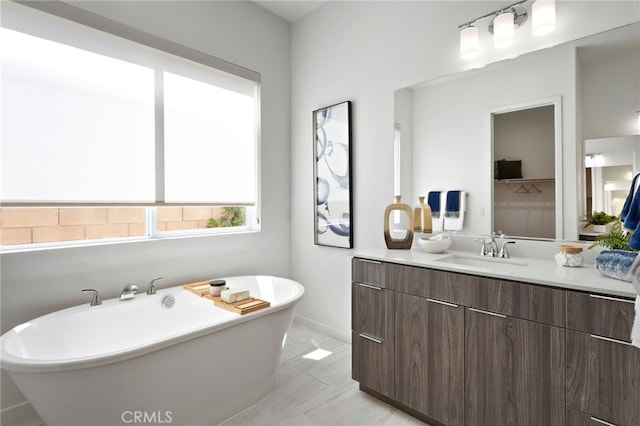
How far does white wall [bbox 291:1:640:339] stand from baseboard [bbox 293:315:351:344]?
12 millimetres

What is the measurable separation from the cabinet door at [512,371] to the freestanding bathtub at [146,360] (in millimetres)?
1084

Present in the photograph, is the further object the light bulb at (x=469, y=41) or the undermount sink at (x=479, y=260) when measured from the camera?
the light bulb at (x=469, y=41)

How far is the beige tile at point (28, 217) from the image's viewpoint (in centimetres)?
191

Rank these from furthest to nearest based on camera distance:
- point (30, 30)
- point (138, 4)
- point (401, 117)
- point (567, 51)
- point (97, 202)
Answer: point (401, 117)
point (138, 4)
point (97, 202)
point (30, 30)
point (567, 51)

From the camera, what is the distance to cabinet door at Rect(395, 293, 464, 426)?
5.44 feet

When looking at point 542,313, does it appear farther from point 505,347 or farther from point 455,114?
point 455,114

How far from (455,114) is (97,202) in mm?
2551

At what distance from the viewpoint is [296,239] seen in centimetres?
338

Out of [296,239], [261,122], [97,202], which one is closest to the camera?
[97,202]

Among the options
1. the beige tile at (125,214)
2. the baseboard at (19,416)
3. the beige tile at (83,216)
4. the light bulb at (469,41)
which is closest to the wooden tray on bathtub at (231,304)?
the beige tile at (125,214)

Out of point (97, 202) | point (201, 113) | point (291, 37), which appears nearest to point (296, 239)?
point (201, 113)

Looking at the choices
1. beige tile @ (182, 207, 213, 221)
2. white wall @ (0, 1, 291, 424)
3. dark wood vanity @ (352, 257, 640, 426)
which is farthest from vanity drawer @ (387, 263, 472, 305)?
beige tile @ (182, 207, 213, 221)

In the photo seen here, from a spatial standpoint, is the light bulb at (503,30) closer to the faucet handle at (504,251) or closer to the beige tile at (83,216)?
the faucet handle at (504,251)

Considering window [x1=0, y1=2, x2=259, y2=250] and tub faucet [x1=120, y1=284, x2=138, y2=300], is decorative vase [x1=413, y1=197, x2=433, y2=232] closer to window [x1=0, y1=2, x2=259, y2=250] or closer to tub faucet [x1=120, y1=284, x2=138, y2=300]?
window [x1=0, y1=2, x2=259, y2=250]
